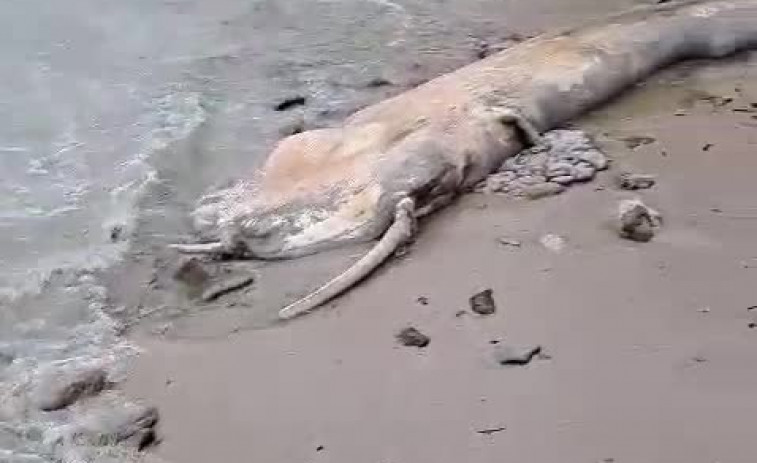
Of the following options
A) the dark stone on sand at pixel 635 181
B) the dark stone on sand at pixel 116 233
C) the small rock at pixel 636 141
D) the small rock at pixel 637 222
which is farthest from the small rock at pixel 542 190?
the dark stone on sand at pixel 116 233

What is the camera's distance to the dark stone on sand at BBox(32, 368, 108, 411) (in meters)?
3.68

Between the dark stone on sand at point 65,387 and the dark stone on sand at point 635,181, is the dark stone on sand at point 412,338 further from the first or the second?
the dark stone on sand at point 635,181

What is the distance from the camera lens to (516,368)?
360 cm

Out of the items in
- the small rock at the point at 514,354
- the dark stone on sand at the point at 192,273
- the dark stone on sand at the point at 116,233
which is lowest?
the dark stone on sand at the point at 116,233

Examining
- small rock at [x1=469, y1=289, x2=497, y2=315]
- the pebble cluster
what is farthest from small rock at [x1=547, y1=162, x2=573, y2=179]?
small rock at [x1=469, y1=289, x2=497, y2=315]

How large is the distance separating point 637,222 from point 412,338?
42.3 inches

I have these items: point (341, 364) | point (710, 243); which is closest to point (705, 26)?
point (710, 243)

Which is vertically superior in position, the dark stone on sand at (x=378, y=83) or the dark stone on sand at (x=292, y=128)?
the dark stone on sand at (x=378, y=83)

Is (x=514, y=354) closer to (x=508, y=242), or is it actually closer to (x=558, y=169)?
(x=508, y=242)

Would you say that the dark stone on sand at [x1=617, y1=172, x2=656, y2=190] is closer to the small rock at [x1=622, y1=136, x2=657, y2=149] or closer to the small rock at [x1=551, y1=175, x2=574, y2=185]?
the small rock at [x1=551, y1=175, x2=574, y2=185]

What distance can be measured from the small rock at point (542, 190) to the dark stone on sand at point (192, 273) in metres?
1.38

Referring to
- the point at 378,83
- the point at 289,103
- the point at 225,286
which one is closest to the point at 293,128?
the point at 289,103

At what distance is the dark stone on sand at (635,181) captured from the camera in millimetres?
4765

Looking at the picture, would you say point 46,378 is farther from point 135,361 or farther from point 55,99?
point 55,99
